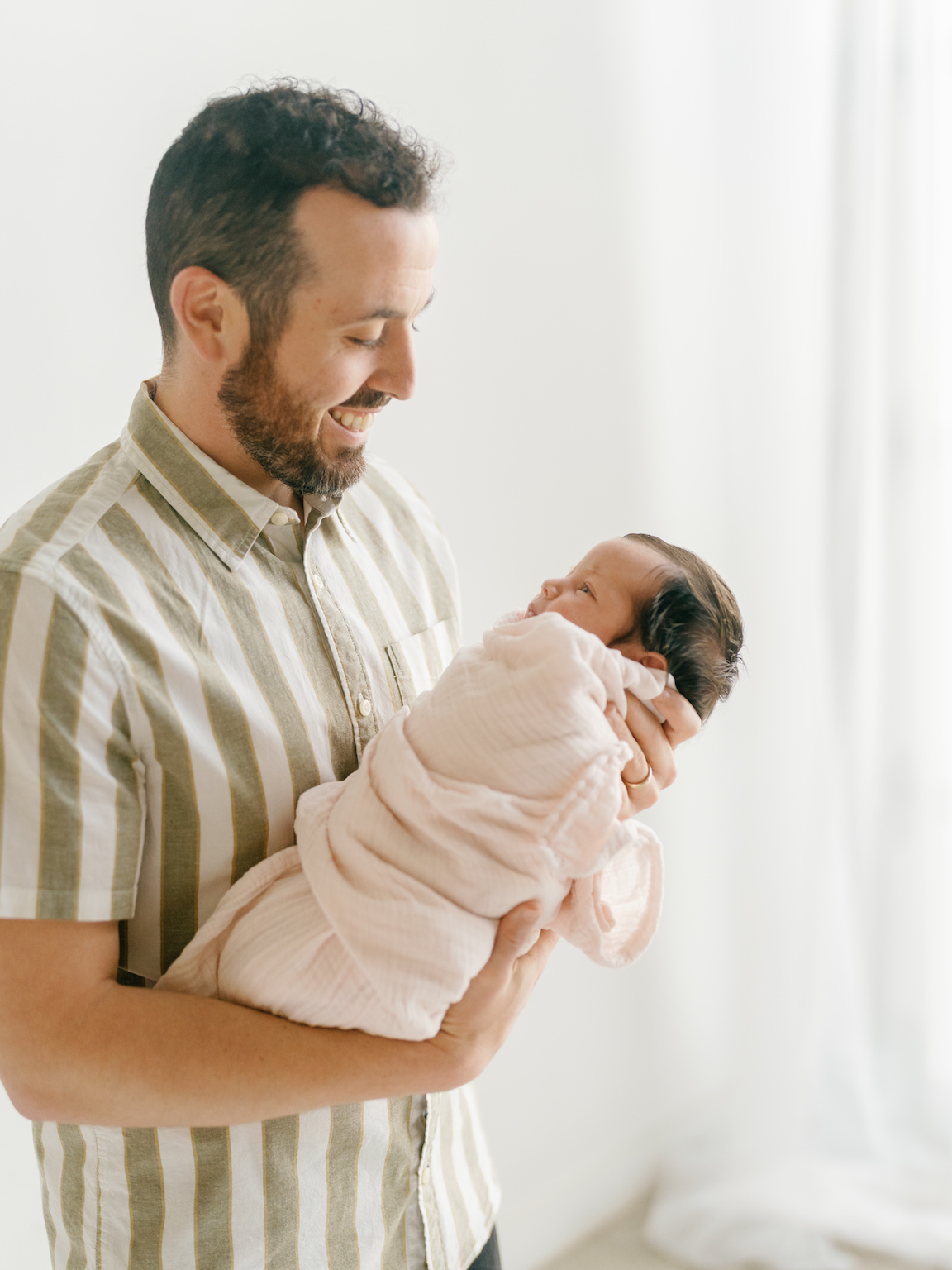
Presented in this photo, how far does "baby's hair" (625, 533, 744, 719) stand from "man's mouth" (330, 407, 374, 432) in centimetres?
37

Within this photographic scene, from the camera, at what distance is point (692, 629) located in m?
1.24

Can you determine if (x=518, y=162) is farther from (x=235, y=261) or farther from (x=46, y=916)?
(x=46, y=916)

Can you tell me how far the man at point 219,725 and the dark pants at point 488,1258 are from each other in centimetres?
14

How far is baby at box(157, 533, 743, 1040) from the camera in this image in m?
1.01

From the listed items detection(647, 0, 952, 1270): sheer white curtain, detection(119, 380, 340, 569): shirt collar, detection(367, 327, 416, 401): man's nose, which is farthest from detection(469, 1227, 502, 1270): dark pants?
detection(647, 0, 952, 1270): sheer white curtain

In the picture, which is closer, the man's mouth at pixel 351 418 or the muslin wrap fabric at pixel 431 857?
the muslin wrap fabric at pixel 431 857

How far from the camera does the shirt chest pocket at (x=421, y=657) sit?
129 cm

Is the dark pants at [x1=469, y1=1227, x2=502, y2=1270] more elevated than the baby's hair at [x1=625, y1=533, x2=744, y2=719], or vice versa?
the baby's hair at [x1=625, y1=533, x2=744, y2=719]

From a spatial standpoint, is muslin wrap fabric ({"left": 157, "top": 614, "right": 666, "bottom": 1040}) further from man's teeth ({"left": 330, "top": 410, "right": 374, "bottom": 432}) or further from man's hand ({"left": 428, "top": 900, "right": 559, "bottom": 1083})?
man's teeth ({"left": 330, "top": 410, "right": 374, "bottom": 432})

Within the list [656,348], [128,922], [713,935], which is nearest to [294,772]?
[128,922]

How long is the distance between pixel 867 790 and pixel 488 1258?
143 centimetres

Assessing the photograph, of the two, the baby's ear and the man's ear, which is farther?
the baby's ear

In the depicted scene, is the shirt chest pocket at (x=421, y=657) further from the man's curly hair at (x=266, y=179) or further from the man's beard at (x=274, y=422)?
the man's curly hair at (x=266, y=179)

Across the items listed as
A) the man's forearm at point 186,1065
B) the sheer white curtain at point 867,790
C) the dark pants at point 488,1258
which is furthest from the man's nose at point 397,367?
the sheer white curtain at point 867,790
